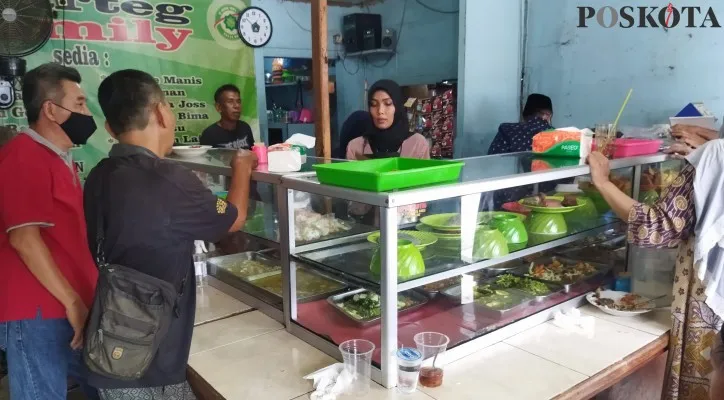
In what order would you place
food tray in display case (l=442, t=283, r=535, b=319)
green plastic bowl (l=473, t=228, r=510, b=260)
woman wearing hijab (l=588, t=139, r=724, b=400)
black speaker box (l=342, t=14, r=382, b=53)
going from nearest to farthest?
woman wearing hijab (l=588, t=139, r=724, b=400)
green plastic bowl (l=473, t=228, r=510, b=260)
food tray in display case (l=442, t=283, r=535, b=319)
black speaker box (l=342, t=14, r=382, b=53)

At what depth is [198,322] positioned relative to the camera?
2.10m

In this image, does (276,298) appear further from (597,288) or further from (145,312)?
(597,288)

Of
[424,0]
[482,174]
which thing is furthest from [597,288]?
[424,0]

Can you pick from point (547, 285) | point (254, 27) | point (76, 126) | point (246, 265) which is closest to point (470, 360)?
point (547, 285)

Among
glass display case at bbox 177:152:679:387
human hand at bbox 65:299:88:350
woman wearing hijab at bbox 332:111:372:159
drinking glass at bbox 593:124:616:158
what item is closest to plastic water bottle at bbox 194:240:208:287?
glass display case at bbox 177:152:679:387

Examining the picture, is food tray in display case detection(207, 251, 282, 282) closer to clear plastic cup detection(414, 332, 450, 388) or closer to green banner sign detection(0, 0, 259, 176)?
clear plastic cup detection(414, 332, 450, 388)

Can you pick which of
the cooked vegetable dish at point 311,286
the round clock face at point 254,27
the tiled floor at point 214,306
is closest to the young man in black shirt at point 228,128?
the round clock face at point 254,27

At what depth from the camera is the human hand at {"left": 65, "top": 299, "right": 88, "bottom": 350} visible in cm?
183

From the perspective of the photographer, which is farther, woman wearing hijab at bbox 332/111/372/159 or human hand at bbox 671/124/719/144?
woman wearing hijab at bbox 332/111/372/159

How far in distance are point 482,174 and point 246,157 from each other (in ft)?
2.97

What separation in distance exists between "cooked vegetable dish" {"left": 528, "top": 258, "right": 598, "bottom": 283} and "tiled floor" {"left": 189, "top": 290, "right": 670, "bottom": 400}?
23cm

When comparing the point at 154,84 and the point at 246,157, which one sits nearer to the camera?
the point at 154,84

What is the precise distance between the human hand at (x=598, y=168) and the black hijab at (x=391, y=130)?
61.1 inches

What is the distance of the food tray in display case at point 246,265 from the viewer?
2443mm
